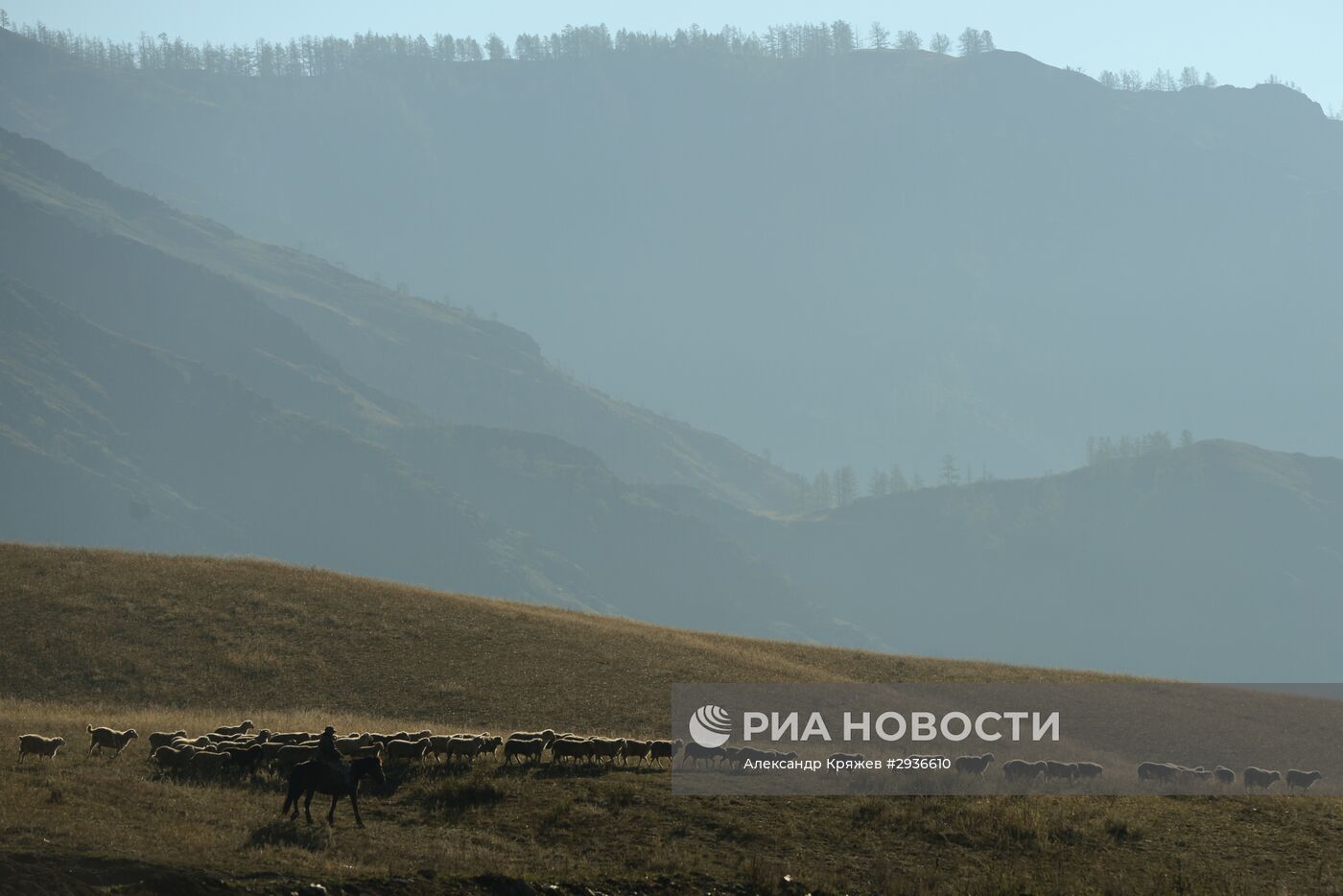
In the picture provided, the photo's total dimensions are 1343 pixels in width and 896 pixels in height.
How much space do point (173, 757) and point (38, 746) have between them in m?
3.11

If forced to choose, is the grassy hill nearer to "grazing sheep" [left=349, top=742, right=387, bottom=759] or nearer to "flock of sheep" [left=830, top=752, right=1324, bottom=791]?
"grazing sheep" [left=349, top=742, right=387, bottom=759]

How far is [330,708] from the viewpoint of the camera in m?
40.9

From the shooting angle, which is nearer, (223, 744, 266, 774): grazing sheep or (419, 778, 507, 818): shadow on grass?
(419, 778, 507, 818): shadow on grass

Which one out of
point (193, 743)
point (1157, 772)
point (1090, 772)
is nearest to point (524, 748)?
point (193, 743)

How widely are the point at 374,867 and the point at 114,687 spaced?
83.8ft

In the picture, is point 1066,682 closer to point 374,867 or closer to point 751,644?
point 751,644

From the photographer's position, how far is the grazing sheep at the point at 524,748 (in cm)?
2905

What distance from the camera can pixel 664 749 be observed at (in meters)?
30.6

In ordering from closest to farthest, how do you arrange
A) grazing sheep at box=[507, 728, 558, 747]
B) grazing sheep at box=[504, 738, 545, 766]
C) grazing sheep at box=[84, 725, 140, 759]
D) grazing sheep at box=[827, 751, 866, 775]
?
grazing sheep at box=[84, 725, 140, 759]
grazing sheep at box=[504, 738, 545, 766]
grazing sheep at box=[827, 751, 866, 775]
grazing sheep at box=[507, 728, 558, 747]

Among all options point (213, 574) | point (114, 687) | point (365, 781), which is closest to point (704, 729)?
point (365, 781)

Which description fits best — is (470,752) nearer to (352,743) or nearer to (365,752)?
(365,752)

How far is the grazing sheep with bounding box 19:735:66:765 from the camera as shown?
2673 cm

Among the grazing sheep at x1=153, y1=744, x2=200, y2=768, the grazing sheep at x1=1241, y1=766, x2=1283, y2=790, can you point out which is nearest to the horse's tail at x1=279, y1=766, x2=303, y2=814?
the grazing sheep at x1=153, y1=744, x2=200, y2=768

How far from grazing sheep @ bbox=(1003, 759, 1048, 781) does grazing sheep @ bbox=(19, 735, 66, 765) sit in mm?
20690
